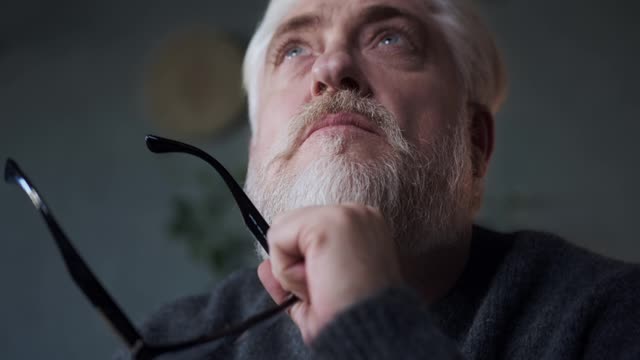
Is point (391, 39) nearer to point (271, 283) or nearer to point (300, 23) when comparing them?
point (300, 23)

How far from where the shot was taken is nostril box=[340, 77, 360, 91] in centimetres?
70

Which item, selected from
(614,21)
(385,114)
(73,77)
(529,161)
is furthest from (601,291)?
(73,77)

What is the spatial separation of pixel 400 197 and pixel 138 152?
4.39 feet

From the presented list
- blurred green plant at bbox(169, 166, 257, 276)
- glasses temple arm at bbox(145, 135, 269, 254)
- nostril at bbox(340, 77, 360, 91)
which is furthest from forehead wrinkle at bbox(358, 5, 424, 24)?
blurred green plant at bbox(169, 166, 257, 276)

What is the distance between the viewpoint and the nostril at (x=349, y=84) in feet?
2.30

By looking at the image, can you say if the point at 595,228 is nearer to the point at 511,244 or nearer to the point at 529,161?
the point at 529,161

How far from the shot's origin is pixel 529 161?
5.85ft

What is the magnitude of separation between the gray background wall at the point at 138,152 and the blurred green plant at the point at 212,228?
0.05 m

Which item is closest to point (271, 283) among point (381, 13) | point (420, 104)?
point (420, 104)

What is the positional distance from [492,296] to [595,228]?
1192 mm

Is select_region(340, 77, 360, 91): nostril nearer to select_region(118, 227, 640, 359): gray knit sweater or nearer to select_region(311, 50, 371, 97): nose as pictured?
select_region(311, 50, 371, 97): nose

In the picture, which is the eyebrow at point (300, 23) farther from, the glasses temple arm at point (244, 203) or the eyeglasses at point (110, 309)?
the eyeglasses at point (110, 309)

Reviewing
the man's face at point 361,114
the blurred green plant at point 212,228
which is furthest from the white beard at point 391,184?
the blurred green plant at point 212,228

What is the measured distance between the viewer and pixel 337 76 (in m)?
0.69
